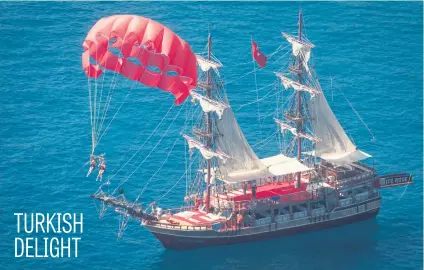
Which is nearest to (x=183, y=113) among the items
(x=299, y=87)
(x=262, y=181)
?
(x=262, y=181)

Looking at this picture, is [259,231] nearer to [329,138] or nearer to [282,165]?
[282,165]

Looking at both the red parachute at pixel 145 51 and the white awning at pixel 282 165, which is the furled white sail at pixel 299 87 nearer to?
the white awning at pixel 282 165

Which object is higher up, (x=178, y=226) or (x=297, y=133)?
(x=297, y=133)

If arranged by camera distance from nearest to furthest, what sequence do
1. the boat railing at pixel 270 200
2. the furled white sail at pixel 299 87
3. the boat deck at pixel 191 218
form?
the boat deck at pixel 191 218 → the boat railing at pixel 270 200 → the furled white sail at pixel 299 87

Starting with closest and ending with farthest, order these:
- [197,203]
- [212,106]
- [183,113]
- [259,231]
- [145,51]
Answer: [145,51], [212,106], [259,231], [197,203], [183,113]

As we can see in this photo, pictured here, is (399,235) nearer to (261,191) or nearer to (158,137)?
(261,191)

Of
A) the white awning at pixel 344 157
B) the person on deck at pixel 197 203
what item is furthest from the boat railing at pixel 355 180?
the person on deck at pixel 197 203
